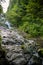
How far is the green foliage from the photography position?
29.3 ft

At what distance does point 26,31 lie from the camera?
1753 cm

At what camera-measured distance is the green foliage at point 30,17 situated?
351 inches

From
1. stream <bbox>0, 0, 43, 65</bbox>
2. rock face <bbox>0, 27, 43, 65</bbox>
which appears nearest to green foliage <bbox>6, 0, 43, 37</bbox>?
stream <bbox>0, 0, 43, 65</bbox>

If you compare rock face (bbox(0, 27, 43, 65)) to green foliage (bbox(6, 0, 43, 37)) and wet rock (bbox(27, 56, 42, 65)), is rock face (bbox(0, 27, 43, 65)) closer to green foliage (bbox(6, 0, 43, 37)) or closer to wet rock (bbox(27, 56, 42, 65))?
wet rock (bbox(27, 56, 42, 65))

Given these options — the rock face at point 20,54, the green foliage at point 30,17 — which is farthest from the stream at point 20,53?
the green foliage at point 30,17

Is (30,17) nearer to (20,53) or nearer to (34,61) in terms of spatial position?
(20,53)

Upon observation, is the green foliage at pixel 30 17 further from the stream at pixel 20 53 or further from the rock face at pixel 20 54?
the rock face at pixel 20 54

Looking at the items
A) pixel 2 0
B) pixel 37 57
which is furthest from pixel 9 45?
pixel 2 0

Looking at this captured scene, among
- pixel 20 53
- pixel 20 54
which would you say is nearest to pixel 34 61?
pixel 20 54

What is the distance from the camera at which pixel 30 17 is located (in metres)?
15.4

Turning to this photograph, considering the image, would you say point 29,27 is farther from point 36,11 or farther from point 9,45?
point 36,11

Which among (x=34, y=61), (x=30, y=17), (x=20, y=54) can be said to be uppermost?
(x=30, y=17)

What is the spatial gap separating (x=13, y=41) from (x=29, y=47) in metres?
1.52

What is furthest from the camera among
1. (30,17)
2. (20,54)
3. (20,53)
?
(30,17)
